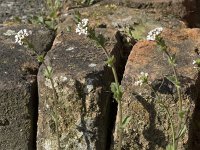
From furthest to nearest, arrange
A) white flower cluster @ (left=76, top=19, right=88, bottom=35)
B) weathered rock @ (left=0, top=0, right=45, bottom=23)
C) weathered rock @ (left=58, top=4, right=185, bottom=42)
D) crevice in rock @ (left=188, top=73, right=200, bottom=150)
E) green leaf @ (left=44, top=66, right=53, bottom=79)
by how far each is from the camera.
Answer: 1. weathered rock @ (left=0, top=0, right=45, bottom=23)
2. weathered rock @ (left=58, top=4, right=185, bottom=42)
3. crevice in rock @ (left=188, top=73, right=200, bottom=150)
4. green leaf @ (left=44, top=66, right=53, bottom=79)
5. white flower cluster @ (left=76, top=19, right=88, bottom=35)

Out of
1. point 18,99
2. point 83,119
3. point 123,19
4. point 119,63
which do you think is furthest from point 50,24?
point 83,119

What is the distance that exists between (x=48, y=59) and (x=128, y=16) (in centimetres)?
57

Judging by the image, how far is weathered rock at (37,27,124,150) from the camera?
256cm

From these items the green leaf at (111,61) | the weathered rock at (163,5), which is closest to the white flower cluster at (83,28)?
the green leaf at (111,61)

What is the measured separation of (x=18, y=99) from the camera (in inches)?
104

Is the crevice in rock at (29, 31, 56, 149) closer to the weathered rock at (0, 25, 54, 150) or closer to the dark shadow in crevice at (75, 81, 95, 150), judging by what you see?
the weathered rock at (0, 25, 54, 150)

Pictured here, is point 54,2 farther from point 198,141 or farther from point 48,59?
point 198,141

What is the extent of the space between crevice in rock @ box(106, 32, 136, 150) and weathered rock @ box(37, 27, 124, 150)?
0.03 m

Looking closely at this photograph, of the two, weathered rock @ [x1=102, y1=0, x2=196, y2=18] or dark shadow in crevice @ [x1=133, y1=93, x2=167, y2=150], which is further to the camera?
weathered rock @ [x1=102, y1=0, x2=196, y2=18]

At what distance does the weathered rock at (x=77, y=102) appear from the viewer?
2.56 m

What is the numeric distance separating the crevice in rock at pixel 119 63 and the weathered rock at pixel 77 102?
0.10 feet

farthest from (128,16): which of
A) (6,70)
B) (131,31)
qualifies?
(6,70)

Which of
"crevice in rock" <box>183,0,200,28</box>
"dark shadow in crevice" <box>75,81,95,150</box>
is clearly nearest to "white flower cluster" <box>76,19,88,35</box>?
"dark shadow in crevice" <box>75,81,95,150</box>

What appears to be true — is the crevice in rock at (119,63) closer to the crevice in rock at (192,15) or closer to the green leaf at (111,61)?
the green leaf at (111,61)
